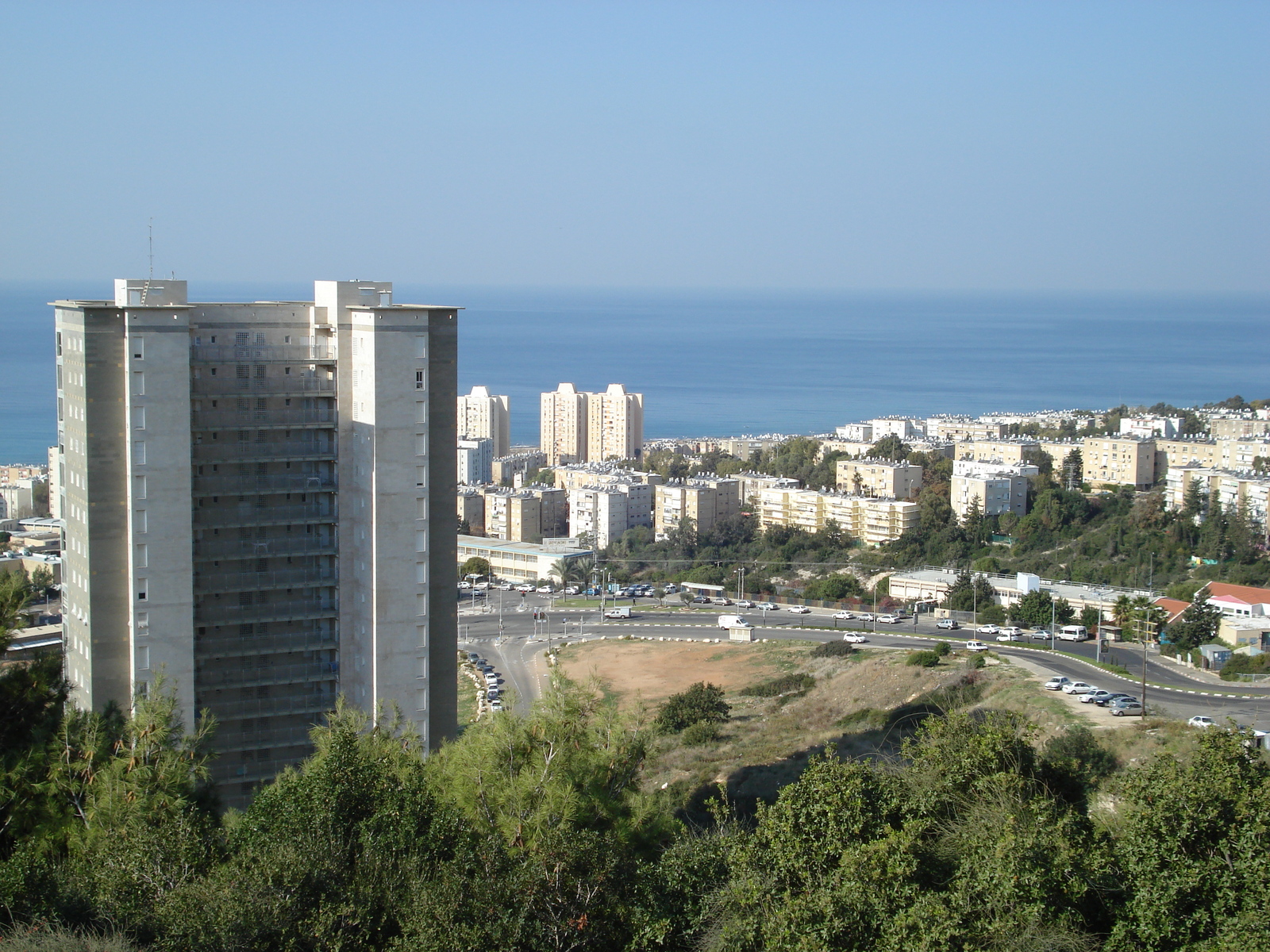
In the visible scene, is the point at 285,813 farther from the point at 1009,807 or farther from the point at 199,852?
the point at 1009,807

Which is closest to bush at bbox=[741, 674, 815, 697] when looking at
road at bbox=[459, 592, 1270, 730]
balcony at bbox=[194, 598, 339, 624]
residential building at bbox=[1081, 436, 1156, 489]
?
road at bbox=[459, 592, 1270, 730]

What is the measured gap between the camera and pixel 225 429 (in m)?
11.1

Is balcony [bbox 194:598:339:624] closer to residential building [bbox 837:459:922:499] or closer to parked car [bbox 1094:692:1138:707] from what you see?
parked car [bbox 1094:692:1138:707]

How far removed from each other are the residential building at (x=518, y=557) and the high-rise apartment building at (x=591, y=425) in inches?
739

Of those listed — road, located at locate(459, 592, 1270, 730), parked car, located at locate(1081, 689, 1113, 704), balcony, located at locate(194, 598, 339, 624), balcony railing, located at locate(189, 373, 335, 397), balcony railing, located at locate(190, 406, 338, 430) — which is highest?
balcony railing, located at locate(189, 373, 335, 397)

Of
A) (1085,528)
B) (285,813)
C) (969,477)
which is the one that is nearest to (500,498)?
(969,477)

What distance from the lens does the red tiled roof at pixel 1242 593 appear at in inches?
859

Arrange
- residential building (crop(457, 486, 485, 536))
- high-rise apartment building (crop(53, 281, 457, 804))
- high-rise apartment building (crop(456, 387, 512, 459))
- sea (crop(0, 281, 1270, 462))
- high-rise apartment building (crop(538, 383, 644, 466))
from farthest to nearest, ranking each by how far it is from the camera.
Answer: sea (crop(0, 281, 1270, 462))
high-rise apartment building (crop(538, 383, 644, 466))
high-rise apartment building (crop(456, 387, 512, 459))
residential building (crop(457, 486, 485, 536))
high-rise apartment building (crop(53, 281, 457, 804))

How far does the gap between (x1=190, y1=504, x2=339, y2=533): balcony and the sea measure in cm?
2832

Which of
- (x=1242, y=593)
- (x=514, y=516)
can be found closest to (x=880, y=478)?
(x=514, y=516)

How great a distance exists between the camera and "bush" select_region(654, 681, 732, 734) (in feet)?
52.2

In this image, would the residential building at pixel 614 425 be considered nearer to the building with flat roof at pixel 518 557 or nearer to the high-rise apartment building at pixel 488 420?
the high-rise apartment building at pixel 488 420

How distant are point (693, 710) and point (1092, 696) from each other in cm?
485

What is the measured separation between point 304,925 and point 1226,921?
4.16m
